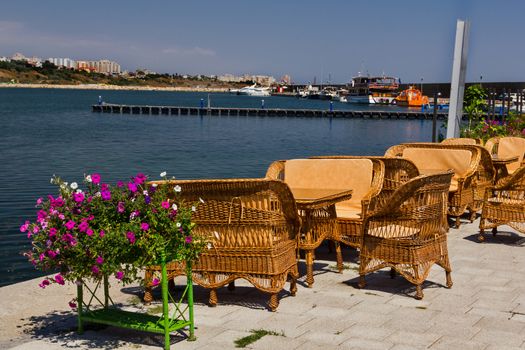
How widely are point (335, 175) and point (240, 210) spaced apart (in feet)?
6.87

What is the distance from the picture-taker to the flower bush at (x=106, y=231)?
11.8ft

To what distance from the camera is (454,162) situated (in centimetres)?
804

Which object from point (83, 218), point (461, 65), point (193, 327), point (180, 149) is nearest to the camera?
point (83, 218)

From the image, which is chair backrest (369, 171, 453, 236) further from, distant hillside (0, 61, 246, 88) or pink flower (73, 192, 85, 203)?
distant hillside (0, 61, 246, 88)

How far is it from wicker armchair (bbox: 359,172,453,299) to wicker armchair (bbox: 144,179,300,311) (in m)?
0.76

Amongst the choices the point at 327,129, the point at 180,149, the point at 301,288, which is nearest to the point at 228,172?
the point at 180,149

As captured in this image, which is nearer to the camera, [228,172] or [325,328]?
[325,328]

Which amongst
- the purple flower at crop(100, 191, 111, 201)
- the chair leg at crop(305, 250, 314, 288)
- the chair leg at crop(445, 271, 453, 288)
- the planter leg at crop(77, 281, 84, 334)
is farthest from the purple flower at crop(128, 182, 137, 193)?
the chair leg at crop(445, 271, 453, 288)

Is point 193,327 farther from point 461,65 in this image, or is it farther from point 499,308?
point 461,65

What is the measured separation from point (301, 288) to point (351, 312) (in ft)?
2.16

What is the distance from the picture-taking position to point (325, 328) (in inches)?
162

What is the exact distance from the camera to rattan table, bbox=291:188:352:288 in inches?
201

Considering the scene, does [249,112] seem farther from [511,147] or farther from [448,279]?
[448,279]

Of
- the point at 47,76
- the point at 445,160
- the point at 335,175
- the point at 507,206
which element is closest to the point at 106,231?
the point at 335,175
